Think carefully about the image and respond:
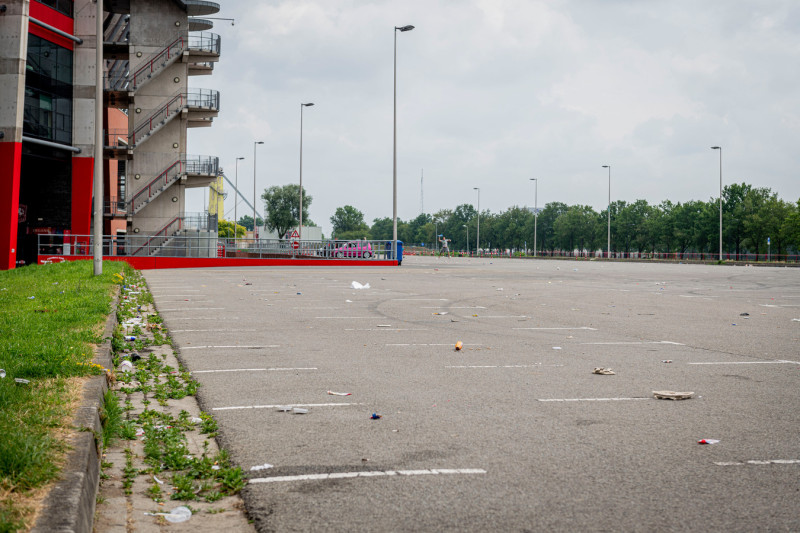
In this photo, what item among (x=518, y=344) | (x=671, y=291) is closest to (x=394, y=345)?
(x=518, y=344)

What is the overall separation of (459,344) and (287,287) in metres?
13.1

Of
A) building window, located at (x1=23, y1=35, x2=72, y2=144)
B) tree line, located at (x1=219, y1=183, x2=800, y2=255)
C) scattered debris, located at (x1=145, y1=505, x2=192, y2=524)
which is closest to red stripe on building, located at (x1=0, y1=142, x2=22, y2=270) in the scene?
building window, located at (x1=23, y1=35, x2=72, y2=144)

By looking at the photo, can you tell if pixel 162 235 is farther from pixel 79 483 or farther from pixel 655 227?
pixel 655 227

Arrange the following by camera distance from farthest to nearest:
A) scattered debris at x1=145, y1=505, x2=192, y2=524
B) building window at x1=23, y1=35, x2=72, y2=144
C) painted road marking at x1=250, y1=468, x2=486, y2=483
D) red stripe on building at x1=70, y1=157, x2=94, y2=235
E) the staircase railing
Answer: red stripe on building at x1=70, y1=157, x2=94, y2=235
the staircase railing
building window at x1=23, y1=35, x2=72, y2=144
painted road marking at x1=250, y1=468, x2=486, y2=483
scattered debris at x1=145, y1=505, x2=192, y2=524

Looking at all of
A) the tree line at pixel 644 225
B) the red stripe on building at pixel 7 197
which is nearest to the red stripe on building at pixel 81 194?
the red stripe on building at pixel 7 197

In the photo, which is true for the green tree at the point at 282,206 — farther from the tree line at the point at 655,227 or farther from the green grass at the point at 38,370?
the green grass at the point at 38,370

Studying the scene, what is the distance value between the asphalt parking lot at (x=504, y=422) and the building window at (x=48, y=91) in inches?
1205

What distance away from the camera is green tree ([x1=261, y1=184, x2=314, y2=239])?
330ft

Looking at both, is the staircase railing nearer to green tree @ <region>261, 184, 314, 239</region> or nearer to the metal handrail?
the metal handrail

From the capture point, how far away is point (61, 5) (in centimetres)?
3922

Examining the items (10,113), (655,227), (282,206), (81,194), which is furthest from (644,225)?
(10,113)

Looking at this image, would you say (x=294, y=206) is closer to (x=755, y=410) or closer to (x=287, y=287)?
(x=287, y=287)

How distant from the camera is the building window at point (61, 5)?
125 ft

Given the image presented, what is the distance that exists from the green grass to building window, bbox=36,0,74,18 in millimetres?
30040
